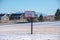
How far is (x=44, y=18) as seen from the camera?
181 inches

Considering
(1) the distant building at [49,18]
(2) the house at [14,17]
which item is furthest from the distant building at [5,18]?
(1) the distant building at [49,18]

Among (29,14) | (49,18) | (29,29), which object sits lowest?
(29,29)

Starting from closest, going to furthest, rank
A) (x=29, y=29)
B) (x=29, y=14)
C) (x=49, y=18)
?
(x=49, y=18) → (x=29, y=29) → (x=29, y=14)

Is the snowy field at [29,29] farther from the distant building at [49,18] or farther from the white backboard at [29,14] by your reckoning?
the white backboard at [29,14]

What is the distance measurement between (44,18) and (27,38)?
83 centimetres

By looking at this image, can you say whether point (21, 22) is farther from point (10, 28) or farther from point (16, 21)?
point (10, 28)

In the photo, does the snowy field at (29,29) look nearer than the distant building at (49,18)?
No

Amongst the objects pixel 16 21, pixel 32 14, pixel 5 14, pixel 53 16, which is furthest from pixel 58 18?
pixel 5 14

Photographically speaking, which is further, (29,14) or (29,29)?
(29,14)

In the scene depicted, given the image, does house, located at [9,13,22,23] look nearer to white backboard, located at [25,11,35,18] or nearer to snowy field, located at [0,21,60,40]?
snowy field, located at [0,21,60,40]

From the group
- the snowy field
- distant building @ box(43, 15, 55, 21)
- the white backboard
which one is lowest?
the snowy field

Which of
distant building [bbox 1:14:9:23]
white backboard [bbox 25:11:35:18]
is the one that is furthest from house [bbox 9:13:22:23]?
white backboard [bbox 25:11:35:18]

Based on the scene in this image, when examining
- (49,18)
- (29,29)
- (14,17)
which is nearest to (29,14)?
(29,29)

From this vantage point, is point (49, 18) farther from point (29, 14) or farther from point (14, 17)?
point (14, 17)
